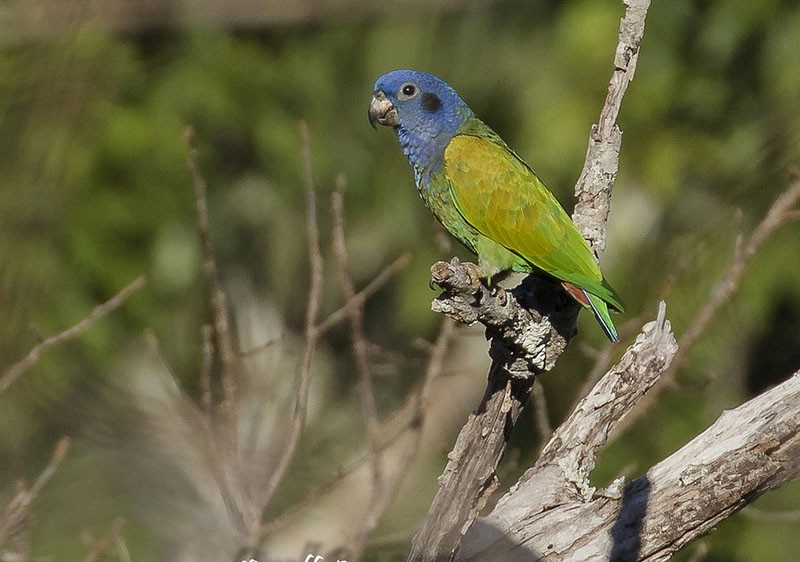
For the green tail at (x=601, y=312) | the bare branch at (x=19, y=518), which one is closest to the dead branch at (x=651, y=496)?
the green tail at (x=601, y=312)

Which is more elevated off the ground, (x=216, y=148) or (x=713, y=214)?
(x=216, y=148)

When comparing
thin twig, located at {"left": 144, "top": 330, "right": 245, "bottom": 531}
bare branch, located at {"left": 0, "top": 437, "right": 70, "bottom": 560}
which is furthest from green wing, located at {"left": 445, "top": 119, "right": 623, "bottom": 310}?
bare branch, located at {"left": 0, "top": 437, "right": 70, "bottom": 560}

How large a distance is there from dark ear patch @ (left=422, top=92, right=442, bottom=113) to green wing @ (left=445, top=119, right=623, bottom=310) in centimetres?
19

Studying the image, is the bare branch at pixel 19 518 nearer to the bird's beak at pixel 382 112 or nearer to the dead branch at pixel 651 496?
the dead branch at pixel 651 496

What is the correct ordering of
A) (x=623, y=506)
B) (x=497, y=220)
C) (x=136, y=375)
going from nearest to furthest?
(x=623, y=506)
(x=497, y=220)
(x=136, y=375)

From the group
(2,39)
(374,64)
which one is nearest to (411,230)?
(374,64)

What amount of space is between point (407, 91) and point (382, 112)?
116 millimetres

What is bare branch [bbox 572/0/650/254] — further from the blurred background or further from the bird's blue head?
the blurred background

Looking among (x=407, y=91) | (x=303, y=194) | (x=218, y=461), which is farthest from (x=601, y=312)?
(x=303, y=194)

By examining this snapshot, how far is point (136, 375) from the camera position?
7.13m

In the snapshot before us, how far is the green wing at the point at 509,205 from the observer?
3396 millimetres

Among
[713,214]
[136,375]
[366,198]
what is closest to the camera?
[713,214]

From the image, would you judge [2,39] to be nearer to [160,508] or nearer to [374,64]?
[374,64]

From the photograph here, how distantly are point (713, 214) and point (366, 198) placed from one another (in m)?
2.03
